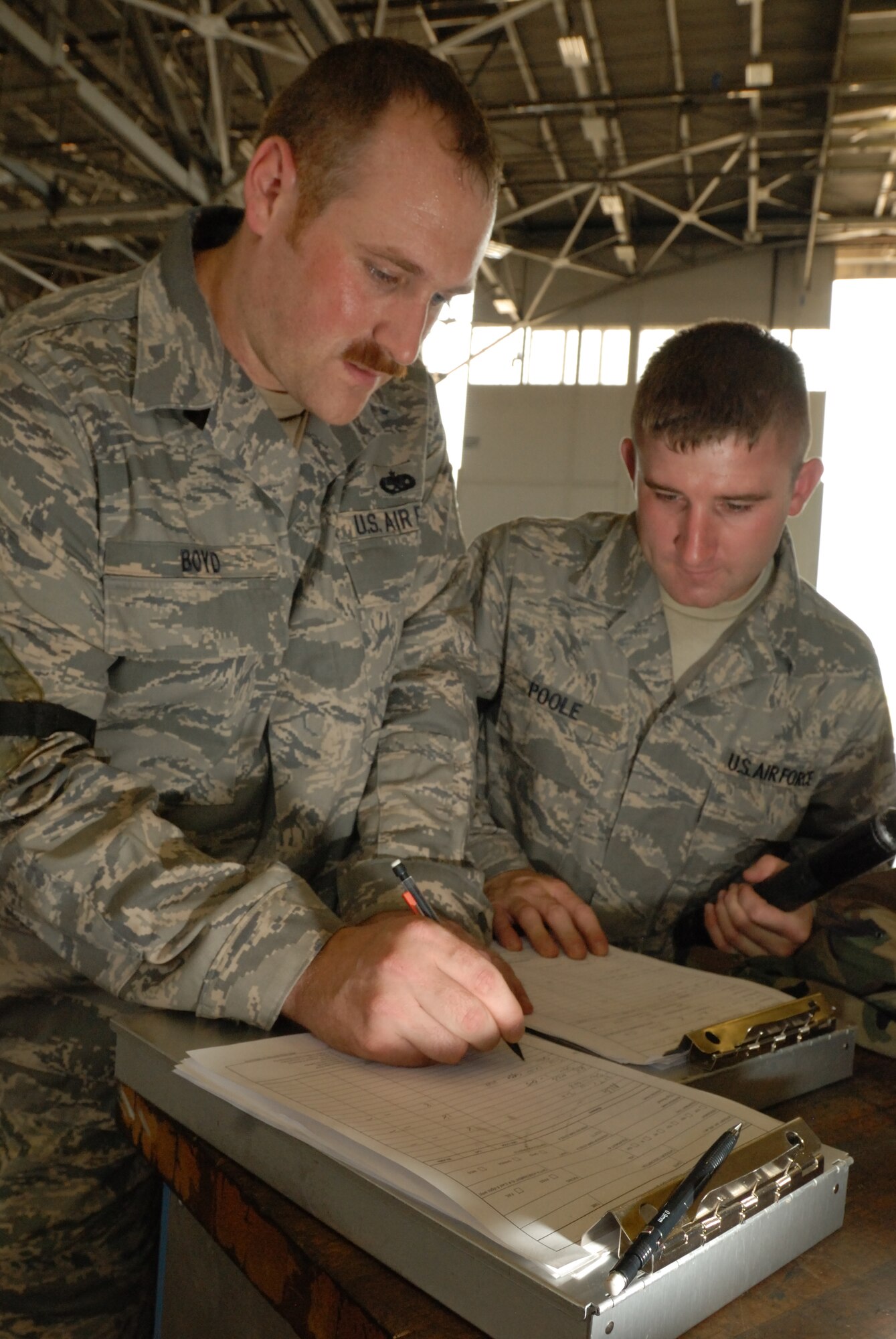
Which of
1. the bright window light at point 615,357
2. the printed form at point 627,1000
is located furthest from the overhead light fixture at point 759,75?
the printed form at point 627,1000

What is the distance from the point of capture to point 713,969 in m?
1.70

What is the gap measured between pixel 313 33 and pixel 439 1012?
21.6 feet

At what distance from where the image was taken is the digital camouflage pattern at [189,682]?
1115mm

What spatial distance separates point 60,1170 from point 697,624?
1361 mm

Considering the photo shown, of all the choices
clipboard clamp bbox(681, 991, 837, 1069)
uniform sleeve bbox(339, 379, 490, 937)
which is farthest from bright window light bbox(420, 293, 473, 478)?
clipboard clamp bbox(681, 991, 837, 1069)

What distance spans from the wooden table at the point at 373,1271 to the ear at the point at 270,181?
996 millimetres

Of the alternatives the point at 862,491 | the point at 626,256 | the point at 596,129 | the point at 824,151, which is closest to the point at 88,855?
the point at 596,129

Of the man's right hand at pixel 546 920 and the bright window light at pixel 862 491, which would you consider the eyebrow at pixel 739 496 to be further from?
the bright window light at pixel 862 491

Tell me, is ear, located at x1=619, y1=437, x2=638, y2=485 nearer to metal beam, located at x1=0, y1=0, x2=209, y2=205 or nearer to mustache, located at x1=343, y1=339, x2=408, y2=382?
mustache, located at x1=343, y1=339, x2=408, y2=382

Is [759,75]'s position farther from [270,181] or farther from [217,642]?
[217,642]

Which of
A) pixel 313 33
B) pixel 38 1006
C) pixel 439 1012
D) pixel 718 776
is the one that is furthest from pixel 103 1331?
pixel 313 33

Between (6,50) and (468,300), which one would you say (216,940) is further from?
(468,300)

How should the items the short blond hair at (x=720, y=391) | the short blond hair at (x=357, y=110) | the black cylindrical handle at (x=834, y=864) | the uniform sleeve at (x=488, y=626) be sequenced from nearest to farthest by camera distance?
the black cylindrical handle at (x=834, y=864), the short blond hair at (x=357, y=110), the short blond hair at (x=720, y=391), the uniform sleeve at (x=488, y=626)

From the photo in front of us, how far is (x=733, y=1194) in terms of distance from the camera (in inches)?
28.5
